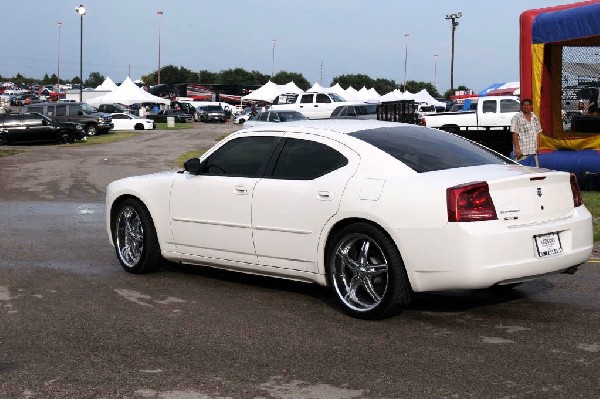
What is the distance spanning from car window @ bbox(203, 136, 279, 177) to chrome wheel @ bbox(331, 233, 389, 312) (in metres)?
1.21

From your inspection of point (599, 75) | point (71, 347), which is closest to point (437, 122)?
point (599, 75)

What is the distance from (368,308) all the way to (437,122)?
29.3 meters

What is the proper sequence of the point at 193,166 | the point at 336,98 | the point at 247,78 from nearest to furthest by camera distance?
the point at 193,166, the point at 336,98, the point at 247,78

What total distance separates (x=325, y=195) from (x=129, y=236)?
272 centimetres

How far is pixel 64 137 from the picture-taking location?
39469mm

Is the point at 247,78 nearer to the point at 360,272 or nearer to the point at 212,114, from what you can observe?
the point at 212,114

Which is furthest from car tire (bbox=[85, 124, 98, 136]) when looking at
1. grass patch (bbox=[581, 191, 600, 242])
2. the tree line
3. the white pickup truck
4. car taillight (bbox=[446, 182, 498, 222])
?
the tree line

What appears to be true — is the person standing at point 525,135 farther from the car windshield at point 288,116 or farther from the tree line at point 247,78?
the tree line at point 247,78

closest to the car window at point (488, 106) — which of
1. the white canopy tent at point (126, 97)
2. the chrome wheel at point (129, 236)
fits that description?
the chrome wheel at point (129, 236)

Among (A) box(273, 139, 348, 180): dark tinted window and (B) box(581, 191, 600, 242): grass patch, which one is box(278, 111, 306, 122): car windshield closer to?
(B) box(581, 191, 600, 242): grass patch

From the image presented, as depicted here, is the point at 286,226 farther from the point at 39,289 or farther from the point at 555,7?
the point at 555,7

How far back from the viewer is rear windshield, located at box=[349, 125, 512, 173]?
23.1 feet

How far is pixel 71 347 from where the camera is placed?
19.6 feet

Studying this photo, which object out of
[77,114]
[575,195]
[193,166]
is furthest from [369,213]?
[77,114]
